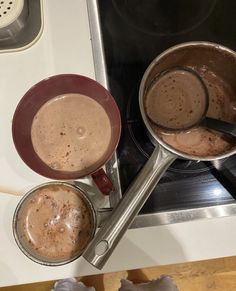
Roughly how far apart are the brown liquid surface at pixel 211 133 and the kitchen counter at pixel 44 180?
120mm

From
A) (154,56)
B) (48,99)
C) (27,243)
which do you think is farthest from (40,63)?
(27,243)

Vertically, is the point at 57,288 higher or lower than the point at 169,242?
lower

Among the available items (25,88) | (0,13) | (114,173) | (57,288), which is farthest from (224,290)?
(0,13)

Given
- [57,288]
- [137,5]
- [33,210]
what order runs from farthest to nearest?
[57,288], [137,5], [33,210]

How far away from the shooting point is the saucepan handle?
52 cm

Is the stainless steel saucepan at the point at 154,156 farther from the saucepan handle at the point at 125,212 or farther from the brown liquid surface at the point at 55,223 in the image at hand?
the brown liquid surface at the point at 55,223

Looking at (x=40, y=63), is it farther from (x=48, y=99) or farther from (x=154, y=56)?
(x=154, y=56)

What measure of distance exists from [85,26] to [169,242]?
0.40 meters

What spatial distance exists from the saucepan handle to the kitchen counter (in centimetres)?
13

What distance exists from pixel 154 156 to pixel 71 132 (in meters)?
0.16

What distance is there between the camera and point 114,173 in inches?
27.2

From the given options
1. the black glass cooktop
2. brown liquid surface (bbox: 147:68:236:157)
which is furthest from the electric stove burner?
brown liquid surface (bbox: 147:68:236:157)

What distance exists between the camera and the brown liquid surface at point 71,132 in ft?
2.17

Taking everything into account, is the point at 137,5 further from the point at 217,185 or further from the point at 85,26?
the point at 217,185
